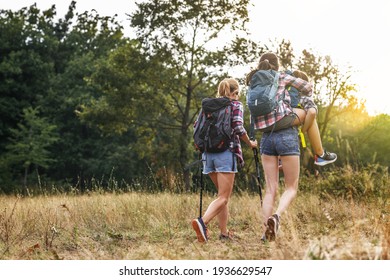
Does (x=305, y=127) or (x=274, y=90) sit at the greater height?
(x=274, y=90)

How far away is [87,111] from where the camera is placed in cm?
2231

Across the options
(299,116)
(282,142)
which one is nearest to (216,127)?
(282,142)

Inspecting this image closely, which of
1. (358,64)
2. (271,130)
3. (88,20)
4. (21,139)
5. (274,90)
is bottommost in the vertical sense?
(21,139)

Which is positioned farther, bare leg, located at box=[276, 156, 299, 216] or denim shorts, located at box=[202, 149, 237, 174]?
denim shorts, located at box=[202, 149, 237, 174]

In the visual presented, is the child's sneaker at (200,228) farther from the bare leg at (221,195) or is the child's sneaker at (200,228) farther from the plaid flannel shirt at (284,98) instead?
the plaid flannel shirt at (284,98)

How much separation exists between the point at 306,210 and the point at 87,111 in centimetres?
1636

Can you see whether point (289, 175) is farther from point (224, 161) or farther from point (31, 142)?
point (31, 142)

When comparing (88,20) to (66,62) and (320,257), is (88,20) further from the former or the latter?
(320,257)

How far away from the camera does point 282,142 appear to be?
16.8ft

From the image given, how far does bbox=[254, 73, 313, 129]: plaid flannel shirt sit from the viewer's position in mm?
5141

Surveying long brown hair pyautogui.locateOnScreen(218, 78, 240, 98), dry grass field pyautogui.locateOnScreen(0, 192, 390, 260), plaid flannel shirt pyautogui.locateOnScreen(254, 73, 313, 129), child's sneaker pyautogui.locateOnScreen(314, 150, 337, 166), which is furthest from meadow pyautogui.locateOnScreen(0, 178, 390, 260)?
long brown hair pyautogui.locateOnScreen(218, 78, 240, 98)

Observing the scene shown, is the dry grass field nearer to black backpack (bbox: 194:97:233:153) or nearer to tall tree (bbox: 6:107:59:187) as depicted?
black backpack (bbox: 194:97:233:153)

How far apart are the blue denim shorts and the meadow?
68 centimetres

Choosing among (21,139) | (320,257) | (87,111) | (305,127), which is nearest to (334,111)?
(87,111)
